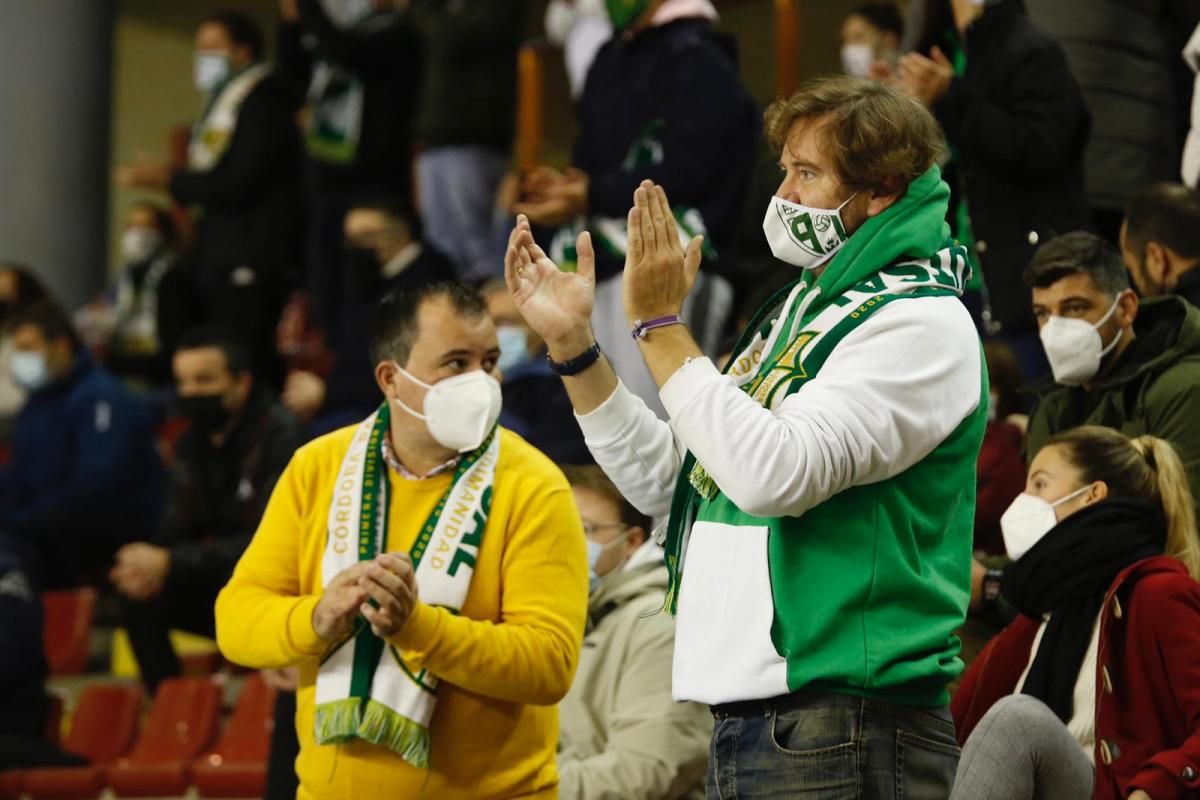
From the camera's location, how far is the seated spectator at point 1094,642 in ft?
11.1

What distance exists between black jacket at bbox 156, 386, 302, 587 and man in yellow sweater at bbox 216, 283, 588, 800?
10.3 feet

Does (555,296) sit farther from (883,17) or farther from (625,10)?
(883,17)

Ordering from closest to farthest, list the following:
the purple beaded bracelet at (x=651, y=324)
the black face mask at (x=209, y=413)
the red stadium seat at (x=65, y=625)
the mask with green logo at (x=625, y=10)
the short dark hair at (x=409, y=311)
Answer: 1. the purple beaded bracelet at (x=651, y=324)
2. the short dark hair at (x=409, y=311)
3. the mask with green logo at (x=625, y=10)
4. the black face mask at (x=209, y=413)
5. the red stadium seat at (x=65, y=625)

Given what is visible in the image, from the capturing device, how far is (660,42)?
6449mm

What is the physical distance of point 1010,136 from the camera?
5316mm

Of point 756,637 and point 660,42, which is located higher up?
point 660,42

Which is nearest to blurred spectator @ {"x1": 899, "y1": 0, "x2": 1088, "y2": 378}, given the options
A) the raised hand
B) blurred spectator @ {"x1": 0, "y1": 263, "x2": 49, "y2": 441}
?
the raised hand

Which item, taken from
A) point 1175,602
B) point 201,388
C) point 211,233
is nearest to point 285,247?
point 211,233

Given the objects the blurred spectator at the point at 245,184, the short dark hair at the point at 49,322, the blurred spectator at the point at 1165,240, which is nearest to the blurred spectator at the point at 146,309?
the blurred spectator at the point at 245,184

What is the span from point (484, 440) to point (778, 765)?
1308mm

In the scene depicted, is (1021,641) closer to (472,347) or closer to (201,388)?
(472,347)

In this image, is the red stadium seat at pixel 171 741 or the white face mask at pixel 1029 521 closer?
the white face mask at pixel 1029 521

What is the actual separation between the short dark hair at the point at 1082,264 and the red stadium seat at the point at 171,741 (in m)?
3.26

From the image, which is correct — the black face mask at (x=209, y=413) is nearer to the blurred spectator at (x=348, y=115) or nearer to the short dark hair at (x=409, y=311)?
the blurred spectator at (x=348, y=115)
